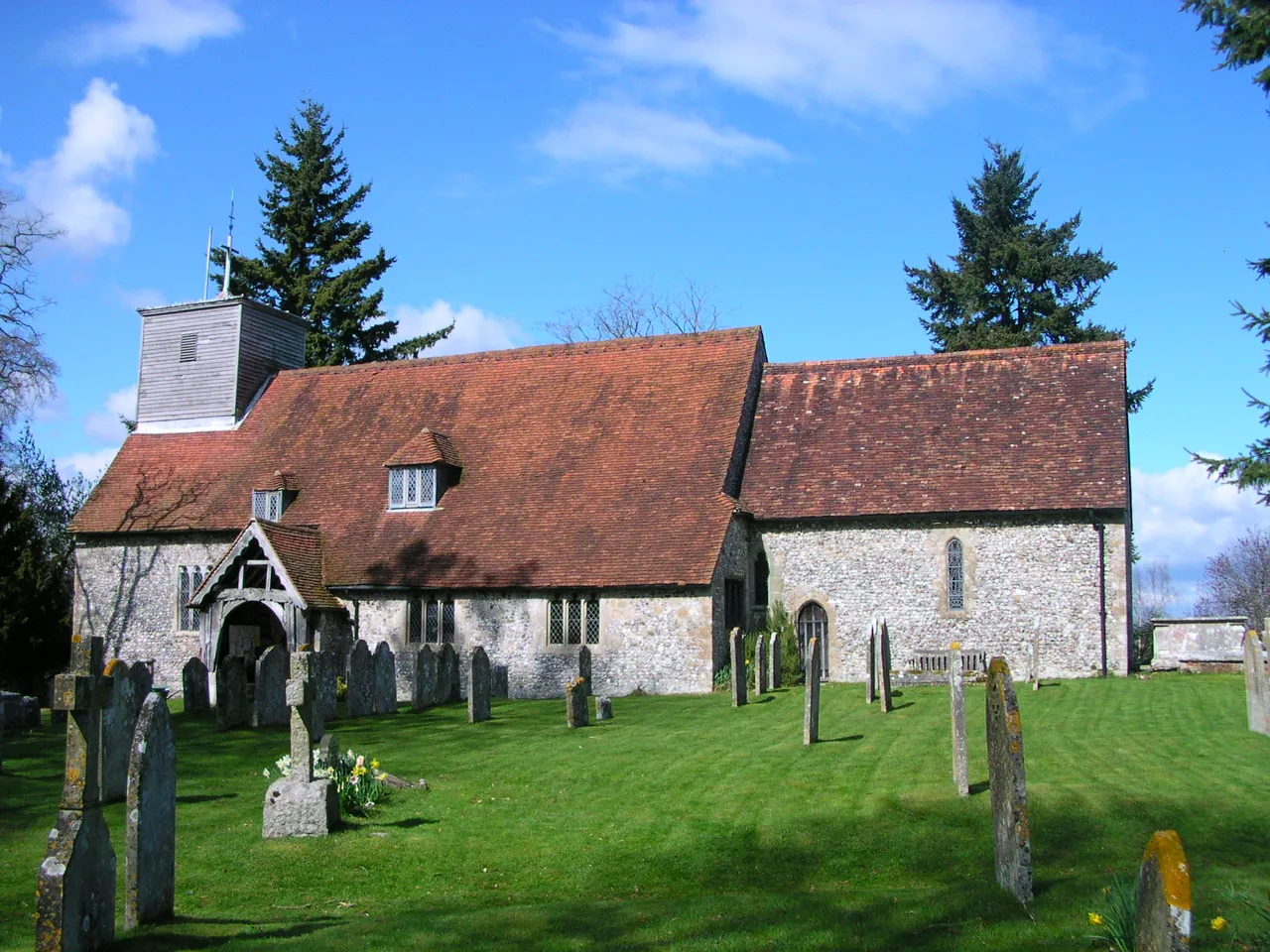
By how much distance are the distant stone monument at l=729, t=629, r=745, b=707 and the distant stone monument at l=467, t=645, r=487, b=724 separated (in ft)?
15.5

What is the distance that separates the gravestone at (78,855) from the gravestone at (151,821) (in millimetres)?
456

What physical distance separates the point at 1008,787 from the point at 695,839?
12.0 ft

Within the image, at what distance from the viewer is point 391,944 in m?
7.94

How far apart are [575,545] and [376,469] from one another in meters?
7.10

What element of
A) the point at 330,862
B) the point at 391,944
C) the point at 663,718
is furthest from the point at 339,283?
the point at 391,944

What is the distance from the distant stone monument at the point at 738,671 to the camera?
21.5 meters

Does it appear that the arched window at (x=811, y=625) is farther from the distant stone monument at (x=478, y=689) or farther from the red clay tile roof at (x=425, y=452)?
the red clay tile roof at (x=425, y=452)

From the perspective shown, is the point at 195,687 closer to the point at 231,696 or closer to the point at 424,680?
the point at 231,696

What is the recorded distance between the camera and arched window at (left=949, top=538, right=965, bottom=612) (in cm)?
2620

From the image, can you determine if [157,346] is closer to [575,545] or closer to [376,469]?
[376,469]

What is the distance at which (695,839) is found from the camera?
11250 millimetres

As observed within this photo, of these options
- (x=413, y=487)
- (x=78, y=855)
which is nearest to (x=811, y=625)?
(x=413, y=487)

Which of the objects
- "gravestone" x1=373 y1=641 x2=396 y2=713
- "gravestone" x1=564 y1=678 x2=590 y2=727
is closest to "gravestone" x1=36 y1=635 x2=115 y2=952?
"gravestone" x1=564 y1=678 x2=590 y2=727

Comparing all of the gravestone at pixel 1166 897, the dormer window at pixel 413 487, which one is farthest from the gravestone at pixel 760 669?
the gravestone at pixel 1166 897
